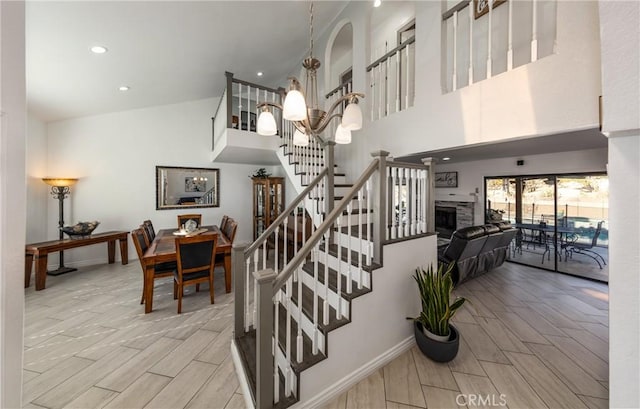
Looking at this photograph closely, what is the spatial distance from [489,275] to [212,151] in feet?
20.7

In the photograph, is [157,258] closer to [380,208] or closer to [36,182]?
[380,208]

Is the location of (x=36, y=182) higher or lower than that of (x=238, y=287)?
higher

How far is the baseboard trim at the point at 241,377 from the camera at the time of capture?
158 cm

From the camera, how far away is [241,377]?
177cm

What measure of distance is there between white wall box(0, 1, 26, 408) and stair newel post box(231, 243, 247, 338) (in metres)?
1.40

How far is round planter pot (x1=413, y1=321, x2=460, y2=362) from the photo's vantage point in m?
1.94

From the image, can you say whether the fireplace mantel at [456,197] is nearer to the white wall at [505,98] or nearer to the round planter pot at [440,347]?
the white wall at [505,98]

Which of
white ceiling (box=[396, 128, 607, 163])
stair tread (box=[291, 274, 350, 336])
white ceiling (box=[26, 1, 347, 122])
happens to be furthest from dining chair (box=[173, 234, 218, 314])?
white ceiling (box=[396, 128, 607, 163])

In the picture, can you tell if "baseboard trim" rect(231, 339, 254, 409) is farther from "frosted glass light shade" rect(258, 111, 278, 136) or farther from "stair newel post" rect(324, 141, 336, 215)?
"frosted glass light shade" rect(258, 111, 278, 136)

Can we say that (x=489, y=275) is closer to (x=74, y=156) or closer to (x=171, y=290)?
(x=171, y=290)

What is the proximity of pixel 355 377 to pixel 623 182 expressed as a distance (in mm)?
1894

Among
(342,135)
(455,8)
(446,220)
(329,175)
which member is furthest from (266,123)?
(446,220)

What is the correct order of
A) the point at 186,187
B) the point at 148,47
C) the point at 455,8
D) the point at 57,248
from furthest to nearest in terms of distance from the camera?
the point at 186,187 < the point at 57,248 < the point at 148,47 < the point at 455,8

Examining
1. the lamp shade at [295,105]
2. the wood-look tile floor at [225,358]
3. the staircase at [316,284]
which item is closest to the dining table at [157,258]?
the wood-look tile floor at [225,358]
